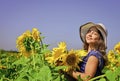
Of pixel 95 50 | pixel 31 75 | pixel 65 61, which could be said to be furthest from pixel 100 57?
pixel 31 75

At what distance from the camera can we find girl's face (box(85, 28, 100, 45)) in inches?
131

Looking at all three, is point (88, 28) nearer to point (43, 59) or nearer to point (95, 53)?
point (95, 53)

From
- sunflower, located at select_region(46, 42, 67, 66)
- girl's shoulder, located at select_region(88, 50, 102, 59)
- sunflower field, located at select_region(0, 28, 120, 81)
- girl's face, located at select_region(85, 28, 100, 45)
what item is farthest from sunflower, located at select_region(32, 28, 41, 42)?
girl's face, located at select_region(85, 28, 100, 45)

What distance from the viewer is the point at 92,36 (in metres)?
3.41

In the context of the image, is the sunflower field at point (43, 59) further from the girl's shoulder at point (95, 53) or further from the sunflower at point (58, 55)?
the girl's shoulder at point (95, 53)

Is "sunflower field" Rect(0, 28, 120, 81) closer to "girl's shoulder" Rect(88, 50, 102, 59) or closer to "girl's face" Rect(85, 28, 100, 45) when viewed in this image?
"girl's shoulder" Rect(88, 50, 102, 59)

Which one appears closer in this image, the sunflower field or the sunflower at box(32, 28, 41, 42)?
the sunflower field

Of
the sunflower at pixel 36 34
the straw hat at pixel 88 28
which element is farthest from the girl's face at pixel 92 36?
the sunflower at pixel 36 34

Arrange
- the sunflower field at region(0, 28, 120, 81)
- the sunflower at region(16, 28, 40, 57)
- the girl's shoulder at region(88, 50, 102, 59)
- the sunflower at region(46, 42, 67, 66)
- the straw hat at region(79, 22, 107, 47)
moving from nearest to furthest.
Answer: the sunflower field at region(0, 28, 120, 81)
the sunflower at region(46, 42, 67, 66)
the sunflower at region(16, 28, 40, 57)
the girl's shoulder at region(88, 50, 102, 59)
the straw hat at region(79, 22, 107, 47)

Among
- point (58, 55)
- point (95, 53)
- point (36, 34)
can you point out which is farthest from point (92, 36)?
point (58, 55)

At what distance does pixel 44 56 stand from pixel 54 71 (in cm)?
20

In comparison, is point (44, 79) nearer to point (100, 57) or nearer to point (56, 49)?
point (56, 49)

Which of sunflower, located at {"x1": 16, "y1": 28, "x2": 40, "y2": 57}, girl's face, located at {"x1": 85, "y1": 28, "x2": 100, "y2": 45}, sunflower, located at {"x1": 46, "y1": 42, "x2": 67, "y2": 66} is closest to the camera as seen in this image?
sunflower, located at {"x1": 46, "y1": 42, "x2": 67, "y2": 66}

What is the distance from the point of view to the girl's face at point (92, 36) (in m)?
3.34
